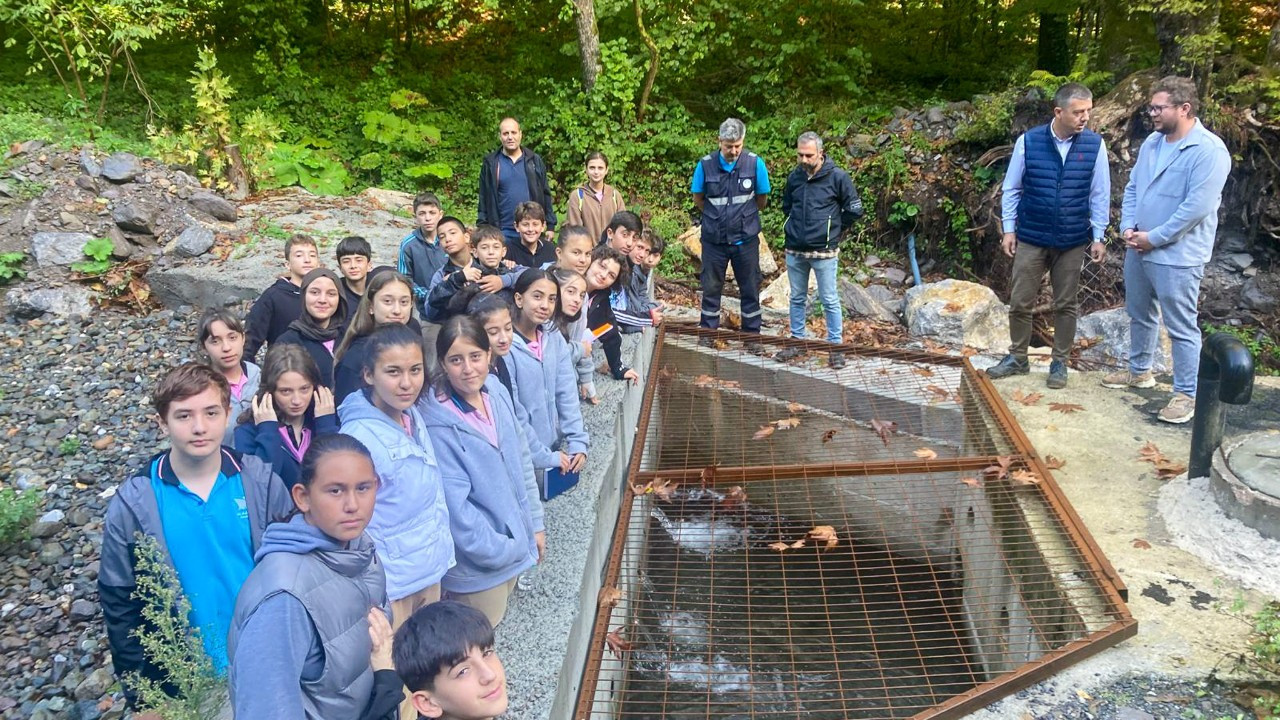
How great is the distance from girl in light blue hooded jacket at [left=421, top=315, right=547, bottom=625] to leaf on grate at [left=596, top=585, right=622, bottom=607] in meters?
0.71

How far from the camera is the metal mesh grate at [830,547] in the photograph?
4137 mm

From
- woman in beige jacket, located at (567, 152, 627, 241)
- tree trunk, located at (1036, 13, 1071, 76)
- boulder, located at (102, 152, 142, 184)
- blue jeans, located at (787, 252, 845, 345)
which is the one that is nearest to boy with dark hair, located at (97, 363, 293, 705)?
woman in beige jacket, located at (567, 152, 627, 241)

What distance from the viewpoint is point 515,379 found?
423cm

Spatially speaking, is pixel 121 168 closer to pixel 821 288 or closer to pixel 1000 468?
pixel 821 288

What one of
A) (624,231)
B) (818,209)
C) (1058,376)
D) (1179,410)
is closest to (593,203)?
(624,231)

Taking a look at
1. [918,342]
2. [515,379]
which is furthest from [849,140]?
[515,379]

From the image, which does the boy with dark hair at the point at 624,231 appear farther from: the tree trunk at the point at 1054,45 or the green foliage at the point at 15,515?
the tree trunk at the point at 1054,45

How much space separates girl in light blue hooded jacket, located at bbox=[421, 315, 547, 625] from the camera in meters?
3.28

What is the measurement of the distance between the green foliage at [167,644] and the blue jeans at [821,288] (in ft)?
16.7

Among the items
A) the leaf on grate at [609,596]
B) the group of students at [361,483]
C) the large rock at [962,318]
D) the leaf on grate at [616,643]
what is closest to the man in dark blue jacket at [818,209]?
the large rock at [962,318]

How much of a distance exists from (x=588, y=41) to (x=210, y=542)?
9.71m

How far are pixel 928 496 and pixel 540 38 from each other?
11.0m

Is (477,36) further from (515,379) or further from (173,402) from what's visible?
(173,402)

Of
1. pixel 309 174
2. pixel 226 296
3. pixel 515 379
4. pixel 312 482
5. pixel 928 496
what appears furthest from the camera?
pixel 309 174
